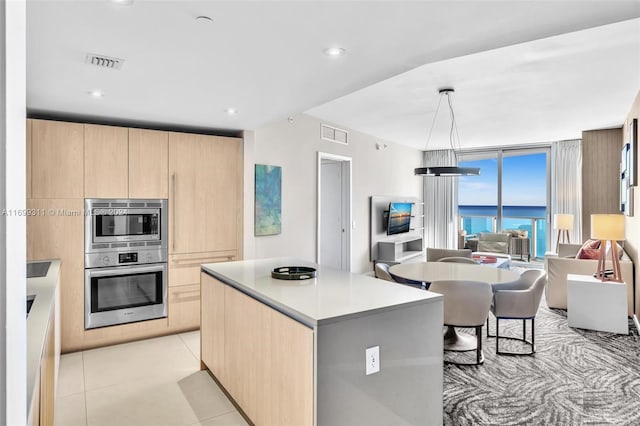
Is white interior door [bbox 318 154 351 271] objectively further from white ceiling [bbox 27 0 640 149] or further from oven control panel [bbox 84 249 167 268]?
oven control panel [bbox 84 249 167 268]

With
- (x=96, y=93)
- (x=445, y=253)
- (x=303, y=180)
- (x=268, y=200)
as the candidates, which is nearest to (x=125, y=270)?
(x=96, y=93)

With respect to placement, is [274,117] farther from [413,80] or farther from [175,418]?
[175,418]

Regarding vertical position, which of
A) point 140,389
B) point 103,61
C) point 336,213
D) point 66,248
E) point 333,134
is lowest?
point 140,389

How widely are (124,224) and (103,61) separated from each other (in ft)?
6.13

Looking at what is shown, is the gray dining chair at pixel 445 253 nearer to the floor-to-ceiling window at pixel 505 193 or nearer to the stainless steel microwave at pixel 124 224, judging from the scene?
the stainless steel microwave at pixel 124 224

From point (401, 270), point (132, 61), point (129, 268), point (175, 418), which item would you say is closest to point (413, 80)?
point (401, 270)

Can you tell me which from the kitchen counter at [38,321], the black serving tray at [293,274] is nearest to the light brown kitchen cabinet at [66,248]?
the kitchen counter at [38,321]

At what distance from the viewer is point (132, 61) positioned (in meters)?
2.46

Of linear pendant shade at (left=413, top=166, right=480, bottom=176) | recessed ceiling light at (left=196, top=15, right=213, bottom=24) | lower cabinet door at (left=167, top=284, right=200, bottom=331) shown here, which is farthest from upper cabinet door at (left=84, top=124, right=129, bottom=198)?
linear pendant shade at (left=413, top=166, right=480, bottom=176)

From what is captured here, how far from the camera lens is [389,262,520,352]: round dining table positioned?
12.2 ft

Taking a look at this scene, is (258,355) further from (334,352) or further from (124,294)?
(124,294)

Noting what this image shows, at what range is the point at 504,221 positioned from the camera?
8.91m

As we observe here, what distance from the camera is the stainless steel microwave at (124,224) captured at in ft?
12.2

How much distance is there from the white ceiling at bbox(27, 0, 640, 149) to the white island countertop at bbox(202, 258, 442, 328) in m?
1.36
